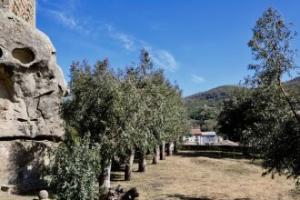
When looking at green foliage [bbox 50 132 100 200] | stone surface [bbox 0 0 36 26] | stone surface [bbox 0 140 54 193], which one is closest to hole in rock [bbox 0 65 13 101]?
stone surface [bbox 0 140 54 193]

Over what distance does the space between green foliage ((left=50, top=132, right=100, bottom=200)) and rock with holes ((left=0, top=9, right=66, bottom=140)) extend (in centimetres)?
286

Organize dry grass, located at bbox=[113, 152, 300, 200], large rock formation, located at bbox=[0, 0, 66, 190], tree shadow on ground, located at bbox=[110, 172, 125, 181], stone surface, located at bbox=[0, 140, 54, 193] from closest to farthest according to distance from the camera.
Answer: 1. stone surface, located at bbox=[0, 140, 54, 193]
2. large rock formation, located at bbox=[0, 0, 66, 190]
3. dry grass, located at bbox=[113, 152, 300, 200]
4. tree shadow on ground, located at bbox=[110, 172, 125, 181]

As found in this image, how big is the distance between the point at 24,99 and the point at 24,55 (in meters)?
1.82

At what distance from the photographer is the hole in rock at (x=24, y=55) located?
1541 centimetres

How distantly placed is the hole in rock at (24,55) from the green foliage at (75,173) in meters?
4.28

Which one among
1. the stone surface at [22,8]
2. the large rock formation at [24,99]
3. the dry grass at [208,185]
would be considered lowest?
the dry grass at [208,185]

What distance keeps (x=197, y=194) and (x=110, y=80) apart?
7371 millimetres

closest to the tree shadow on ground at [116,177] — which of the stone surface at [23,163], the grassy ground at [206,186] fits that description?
the grassy ground at [206,186]

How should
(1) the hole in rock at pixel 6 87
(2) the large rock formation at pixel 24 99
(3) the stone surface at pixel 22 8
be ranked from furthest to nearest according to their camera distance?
1. (3) the stone surface at pixel 22 8
2. (1) the hole in rock at pixel 6 87
3. (2) the large rock formation at pixel 24 99

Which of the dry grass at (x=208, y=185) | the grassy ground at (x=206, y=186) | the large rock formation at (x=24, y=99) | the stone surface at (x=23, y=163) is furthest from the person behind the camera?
the dry grass at (x=208, y=185)

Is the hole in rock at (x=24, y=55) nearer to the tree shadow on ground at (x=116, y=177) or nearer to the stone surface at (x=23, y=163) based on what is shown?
the stone surface at (x=23, y=163)

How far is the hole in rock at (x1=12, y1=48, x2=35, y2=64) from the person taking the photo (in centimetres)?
1541

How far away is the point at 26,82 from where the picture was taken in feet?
51.4

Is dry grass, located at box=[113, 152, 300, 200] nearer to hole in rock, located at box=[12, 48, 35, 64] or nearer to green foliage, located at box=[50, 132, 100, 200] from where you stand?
green foliage, located at box=[50, 132, 100, 200]
